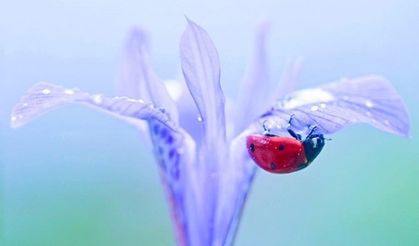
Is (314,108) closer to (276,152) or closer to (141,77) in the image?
(276,152)

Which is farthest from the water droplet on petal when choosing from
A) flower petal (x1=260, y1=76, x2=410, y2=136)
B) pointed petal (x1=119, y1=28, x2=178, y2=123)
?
pointed petal (x1=119, y1=28, x2=178, y2=123)

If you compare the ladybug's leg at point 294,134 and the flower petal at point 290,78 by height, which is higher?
the flower petal at point 290,78

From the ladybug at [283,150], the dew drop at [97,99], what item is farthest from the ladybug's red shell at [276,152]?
the dew drop at [97,99]

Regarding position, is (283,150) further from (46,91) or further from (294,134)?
(46,91)

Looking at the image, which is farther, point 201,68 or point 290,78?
point 290,78

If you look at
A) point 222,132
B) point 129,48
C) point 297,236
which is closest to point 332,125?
A: point 222,132

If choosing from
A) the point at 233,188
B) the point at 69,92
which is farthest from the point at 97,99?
the point at 233,188

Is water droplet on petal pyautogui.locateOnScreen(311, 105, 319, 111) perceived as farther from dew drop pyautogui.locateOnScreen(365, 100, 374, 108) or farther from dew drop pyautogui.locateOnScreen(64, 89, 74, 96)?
dew drop pyautogui.locateOnScreen(64, 89, 74, 96)

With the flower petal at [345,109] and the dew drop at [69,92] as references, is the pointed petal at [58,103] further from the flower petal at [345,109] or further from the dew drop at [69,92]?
the flower petal at [345,109]
